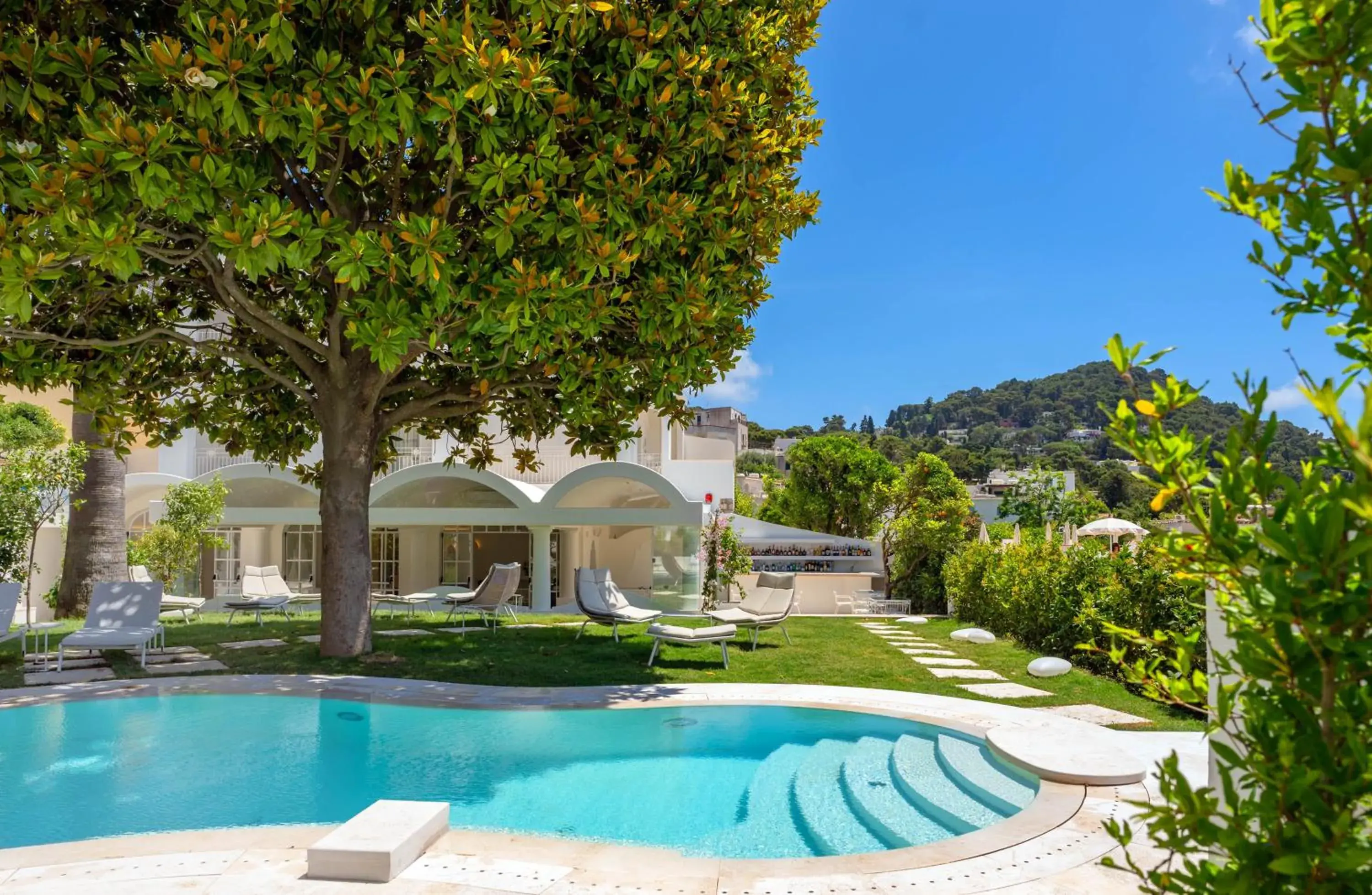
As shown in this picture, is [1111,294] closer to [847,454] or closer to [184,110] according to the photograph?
[847,454]

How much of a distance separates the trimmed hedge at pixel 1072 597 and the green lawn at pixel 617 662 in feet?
2.19

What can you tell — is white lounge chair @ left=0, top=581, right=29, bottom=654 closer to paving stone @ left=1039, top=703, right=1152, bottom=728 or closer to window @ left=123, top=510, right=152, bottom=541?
window @ left=123, top=510, right=152, bottom=541

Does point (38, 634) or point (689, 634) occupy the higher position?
point (38, 634)

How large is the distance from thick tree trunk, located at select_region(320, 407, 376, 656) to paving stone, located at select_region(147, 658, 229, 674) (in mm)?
1342

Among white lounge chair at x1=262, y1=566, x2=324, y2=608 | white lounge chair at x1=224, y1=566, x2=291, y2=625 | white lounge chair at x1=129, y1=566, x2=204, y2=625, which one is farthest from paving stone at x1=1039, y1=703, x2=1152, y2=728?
white lounge chair at x1=129, y1=566, x2=204, y2=625

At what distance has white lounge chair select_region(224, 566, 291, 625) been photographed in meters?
16.9

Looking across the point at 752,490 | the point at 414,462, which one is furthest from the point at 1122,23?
the point at 752,490

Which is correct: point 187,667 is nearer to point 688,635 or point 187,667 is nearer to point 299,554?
point 688,635

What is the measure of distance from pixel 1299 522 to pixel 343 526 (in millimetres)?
12502

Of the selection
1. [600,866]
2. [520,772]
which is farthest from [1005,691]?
[600,866]

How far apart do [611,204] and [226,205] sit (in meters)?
3.69

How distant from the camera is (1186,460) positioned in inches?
69.0

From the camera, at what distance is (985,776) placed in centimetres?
698

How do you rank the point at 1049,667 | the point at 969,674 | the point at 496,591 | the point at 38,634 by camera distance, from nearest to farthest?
the point at 1049,667, the point at 969,674, the point at 38,634, the point at 496,591
